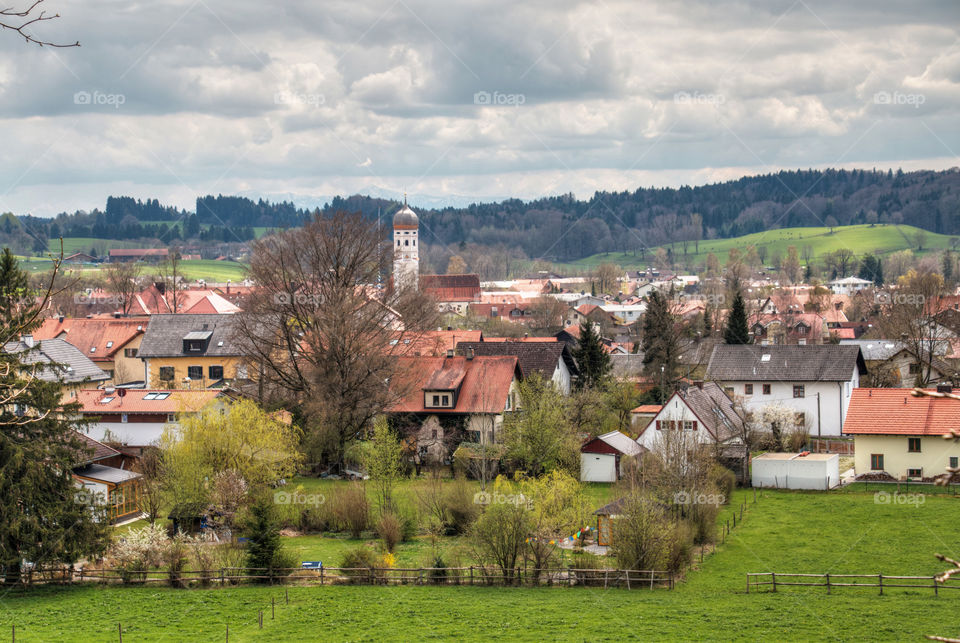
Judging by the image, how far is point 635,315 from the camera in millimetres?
134625

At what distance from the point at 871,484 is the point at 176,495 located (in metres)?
29.2

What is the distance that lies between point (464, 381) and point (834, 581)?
24353 mm

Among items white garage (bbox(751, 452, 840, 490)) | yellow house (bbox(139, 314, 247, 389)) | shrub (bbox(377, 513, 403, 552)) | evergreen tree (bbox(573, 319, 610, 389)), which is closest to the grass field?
shrub (bbox(377, 513, 403, 552))

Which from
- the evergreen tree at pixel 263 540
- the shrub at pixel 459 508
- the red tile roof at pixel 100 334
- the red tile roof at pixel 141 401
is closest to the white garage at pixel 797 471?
the shrub at pixel 459 508

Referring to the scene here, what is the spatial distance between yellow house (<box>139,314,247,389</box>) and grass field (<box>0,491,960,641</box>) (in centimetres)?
2928

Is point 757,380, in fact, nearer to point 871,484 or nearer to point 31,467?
point 871,484

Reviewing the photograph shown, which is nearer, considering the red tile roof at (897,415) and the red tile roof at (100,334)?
the red tile roof at (897,415)

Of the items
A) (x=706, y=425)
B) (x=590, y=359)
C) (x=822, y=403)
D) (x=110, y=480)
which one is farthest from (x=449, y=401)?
(x=822, y=403)

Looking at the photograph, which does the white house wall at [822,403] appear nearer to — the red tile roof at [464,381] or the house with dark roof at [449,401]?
the red tile roof at [464,381]

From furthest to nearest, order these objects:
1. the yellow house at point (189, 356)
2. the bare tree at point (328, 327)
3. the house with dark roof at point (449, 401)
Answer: the yellow house at point (189, 356)
the house with dark roof at point (449, 401)
the bare tree at point (328, 327)

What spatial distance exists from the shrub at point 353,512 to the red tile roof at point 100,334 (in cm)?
3230

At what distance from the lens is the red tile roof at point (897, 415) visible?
4269 cm

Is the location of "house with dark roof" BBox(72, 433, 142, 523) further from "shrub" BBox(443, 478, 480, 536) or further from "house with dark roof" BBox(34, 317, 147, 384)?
"house with dark roof" BBox(34, 317, 147, 384)

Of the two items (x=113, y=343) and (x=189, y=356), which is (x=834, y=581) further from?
(x=113, y=343)
